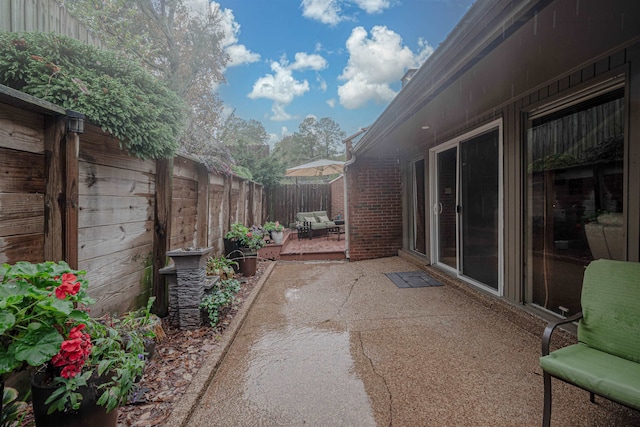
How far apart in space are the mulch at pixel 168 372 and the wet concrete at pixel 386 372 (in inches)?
6.7

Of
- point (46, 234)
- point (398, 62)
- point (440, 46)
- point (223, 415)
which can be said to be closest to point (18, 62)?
point (46, 234)

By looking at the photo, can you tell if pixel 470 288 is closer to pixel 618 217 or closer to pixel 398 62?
pixel 618 217

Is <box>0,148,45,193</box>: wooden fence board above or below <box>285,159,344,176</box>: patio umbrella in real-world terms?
below

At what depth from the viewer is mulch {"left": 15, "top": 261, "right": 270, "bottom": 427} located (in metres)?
1.65

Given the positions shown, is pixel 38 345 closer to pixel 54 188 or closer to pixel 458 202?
pixel 54 188

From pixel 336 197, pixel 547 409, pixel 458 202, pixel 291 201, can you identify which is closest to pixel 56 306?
pixel 547 409

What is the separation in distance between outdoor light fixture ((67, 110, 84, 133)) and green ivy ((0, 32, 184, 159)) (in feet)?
0.27

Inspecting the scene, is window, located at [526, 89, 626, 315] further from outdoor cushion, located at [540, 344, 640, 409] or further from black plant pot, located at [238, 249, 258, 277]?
black plant pot, located at [238, 249, 258, 277]

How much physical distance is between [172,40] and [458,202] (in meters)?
7.33

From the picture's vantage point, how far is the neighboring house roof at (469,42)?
4.82 feet

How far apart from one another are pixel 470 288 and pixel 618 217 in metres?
1.79

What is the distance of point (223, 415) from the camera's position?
1.70m

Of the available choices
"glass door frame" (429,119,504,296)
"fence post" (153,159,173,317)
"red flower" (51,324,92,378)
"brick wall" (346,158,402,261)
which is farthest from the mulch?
"brick wall" (346,158,402,261)

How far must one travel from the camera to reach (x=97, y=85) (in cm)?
190
